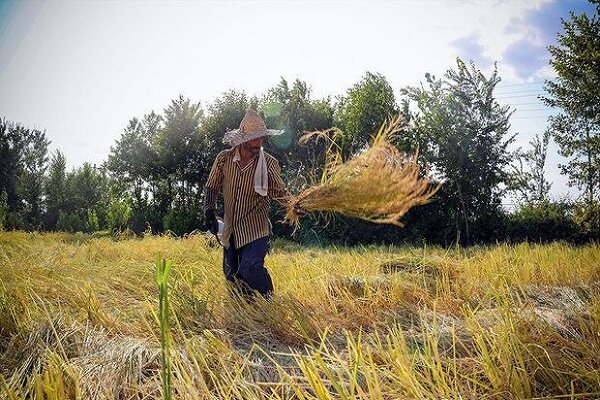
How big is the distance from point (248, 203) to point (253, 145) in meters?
0.49

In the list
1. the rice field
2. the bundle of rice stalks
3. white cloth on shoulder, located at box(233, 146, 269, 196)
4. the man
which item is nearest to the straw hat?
the man

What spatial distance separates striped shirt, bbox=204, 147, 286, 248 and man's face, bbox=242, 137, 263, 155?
8cm

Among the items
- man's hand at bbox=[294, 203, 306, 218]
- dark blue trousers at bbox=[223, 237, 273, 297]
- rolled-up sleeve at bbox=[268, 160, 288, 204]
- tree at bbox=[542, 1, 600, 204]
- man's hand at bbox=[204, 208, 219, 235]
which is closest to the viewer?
dark blue trousers at bbox=[223, 237, 273, 297]

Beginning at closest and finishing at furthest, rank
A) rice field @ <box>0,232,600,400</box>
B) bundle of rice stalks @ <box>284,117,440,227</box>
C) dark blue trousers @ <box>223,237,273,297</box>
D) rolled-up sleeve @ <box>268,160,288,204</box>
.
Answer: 1. rice field @ <box>0,232,600,400</box>
2. bundle of rice stalks @ <box>284,117,440,227</box>
3. dark blue trousers @ <box>223,237,273,297</box>
4. rolled-up sleeve @ <box>268,160,288,204</box>

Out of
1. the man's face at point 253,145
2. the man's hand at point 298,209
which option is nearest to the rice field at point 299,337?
the man's hand at point 298,209

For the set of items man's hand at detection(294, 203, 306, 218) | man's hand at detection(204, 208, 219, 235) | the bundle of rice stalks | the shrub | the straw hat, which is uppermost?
the straw hat

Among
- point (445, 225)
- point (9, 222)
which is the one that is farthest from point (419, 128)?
point (9, 222)

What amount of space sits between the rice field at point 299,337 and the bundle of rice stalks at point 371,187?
1.94ft

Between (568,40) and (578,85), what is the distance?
169 cm

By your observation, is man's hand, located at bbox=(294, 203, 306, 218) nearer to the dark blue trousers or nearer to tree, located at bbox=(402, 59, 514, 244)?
the dark blue trousers

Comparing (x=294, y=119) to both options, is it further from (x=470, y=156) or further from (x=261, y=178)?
(x=261, y=178)

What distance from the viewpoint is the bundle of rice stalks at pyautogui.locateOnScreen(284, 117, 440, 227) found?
3221 millimetres

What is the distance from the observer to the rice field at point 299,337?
5.17 ft

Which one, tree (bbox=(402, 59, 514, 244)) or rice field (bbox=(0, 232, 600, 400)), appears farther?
tree (bbox=(402, 59, 514, 244))
